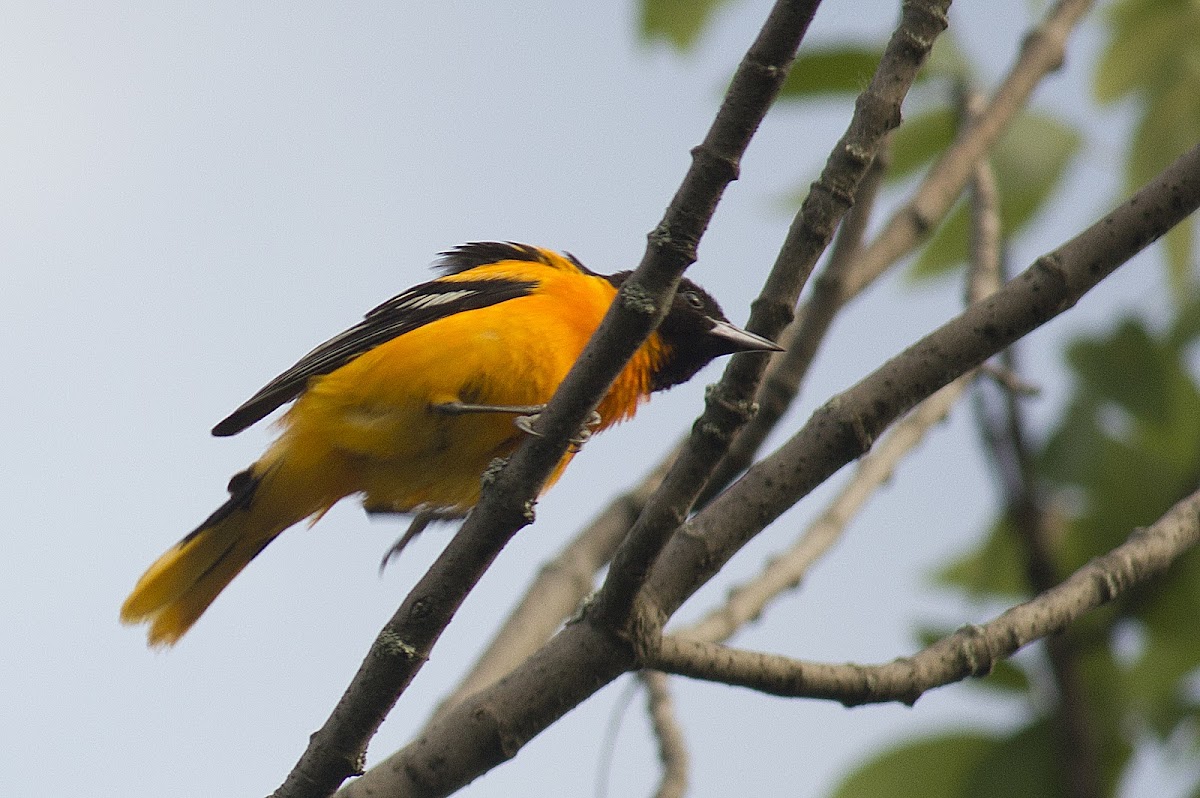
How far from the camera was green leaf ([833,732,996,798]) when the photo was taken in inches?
154

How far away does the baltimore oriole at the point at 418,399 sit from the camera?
13.6ft

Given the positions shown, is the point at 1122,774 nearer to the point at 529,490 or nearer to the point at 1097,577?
the point at 1097,577

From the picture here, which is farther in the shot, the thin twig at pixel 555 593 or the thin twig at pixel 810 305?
the thin twig at pixel 810 305

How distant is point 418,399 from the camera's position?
4145 millimetres

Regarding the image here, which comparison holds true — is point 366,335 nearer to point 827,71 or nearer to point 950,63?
point 827,71

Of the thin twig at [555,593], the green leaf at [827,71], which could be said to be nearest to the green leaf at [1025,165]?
the green leaf at [827,71]

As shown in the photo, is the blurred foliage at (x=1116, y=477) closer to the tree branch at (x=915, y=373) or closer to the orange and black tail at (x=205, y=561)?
the tree branch at (x=915, y=373)

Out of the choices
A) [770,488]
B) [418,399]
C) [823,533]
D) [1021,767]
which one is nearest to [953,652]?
[770,488]

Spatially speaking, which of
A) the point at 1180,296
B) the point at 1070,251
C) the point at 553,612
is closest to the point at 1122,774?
the point at 1180,296

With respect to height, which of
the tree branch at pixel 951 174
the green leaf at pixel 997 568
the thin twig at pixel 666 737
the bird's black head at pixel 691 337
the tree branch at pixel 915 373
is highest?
the tree branch at pixel 951 174

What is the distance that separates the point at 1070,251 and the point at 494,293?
2.23 meters

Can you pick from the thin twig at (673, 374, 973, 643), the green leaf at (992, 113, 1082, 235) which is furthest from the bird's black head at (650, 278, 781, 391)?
the green leaf at (992, 113, 1082, 235)

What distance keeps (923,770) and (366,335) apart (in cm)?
221

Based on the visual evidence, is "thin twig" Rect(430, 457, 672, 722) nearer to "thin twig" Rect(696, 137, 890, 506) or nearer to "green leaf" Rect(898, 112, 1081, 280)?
"thin twig" Rect(696, 137, 890, 506)
